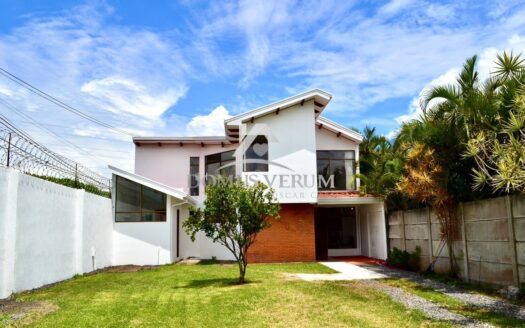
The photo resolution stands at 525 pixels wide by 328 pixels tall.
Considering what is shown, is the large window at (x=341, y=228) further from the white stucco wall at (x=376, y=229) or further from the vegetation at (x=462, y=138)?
the vegetation at (x=462, y=138)

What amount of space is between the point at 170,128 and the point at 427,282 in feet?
62.3

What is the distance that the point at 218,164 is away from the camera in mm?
23359

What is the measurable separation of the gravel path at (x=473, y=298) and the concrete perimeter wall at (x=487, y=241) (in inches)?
28.1

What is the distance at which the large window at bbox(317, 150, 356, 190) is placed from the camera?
2170 cm

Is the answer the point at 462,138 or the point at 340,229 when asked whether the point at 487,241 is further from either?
the point at 340,229

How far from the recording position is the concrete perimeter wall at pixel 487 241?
982cm

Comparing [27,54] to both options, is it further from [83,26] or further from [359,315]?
[359,315]

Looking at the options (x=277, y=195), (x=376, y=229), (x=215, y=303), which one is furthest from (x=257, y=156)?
(x=215, y=303)

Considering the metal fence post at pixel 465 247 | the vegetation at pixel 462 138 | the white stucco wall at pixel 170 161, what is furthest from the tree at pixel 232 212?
the white stucco wall at pixel 170 161

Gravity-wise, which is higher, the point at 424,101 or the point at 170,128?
the point at 170,128

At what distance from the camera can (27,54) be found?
13.8 metres

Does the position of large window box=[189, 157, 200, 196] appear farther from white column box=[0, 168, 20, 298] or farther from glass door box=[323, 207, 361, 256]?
white column box=[0, 168, 20, 298]

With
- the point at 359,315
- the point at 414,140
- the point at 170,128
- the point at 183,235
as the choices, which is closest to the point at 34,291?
the point at 359,315

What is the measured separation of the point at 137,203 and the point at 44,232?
6.89m
